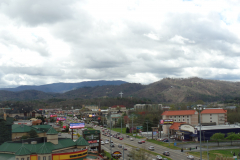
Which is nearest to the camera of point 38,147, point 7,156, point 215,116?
point 38,147

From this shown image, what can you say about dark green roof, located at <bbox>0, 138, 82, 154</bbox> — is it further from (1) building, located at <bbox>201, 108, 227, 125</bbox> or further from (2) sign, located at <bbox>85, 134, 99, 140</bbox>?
(1) building, located at <bbox>201, 108, 227, 125</bbox>

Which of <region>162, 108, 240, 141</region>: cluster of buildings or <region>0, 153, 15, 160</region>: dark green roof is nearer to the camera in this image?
<region>0, 153, 15, 160</region>: dark green roof

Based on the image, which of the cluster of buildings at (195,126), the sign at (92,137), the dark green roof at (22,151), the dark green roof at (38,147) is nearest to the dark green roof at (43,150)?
the dark green roof at (38,147)

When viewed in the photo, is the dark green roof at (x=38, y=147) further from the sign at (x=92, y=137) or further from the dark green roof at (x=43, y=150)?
the sign at (x=92, y=137)

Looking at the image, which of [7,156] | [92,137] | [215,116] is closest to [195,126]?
[215,116]

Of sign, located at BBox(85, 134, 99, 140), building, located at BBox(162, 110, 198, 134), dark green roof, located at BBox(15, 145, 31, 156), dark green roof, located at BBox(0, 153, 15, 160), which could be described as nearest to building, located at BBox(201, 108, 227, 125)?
building, located at BBox(162, 110, 198, 134)

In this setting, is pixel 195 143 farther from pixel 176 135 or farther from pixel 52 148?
pixel 52 148

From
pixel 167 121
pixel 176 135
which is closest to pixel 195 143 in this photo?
pixel 176 135

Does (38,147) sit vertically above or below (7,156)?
above

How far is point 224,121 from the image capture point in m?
126

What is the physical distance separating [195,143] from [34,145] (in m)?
56.4

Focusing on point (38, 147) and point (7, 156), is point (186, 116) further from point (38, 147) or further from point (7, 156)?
point (7, 156)

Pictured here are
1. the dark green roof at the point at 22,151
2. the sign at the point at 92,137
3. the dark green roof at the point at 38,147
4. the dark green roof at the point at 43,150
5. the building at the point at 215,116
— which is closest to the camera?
the dark green roof at the point at 22,151

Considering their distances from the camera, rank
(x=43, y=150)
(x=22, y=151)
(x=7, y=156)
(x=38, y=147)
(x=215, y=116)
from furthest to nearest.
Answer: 1. (x=215, y=116)
2. (x=7, y=156)
3. (x=38, y=147)
4. (x=43, y=150)
5. (x=22, y=151)
